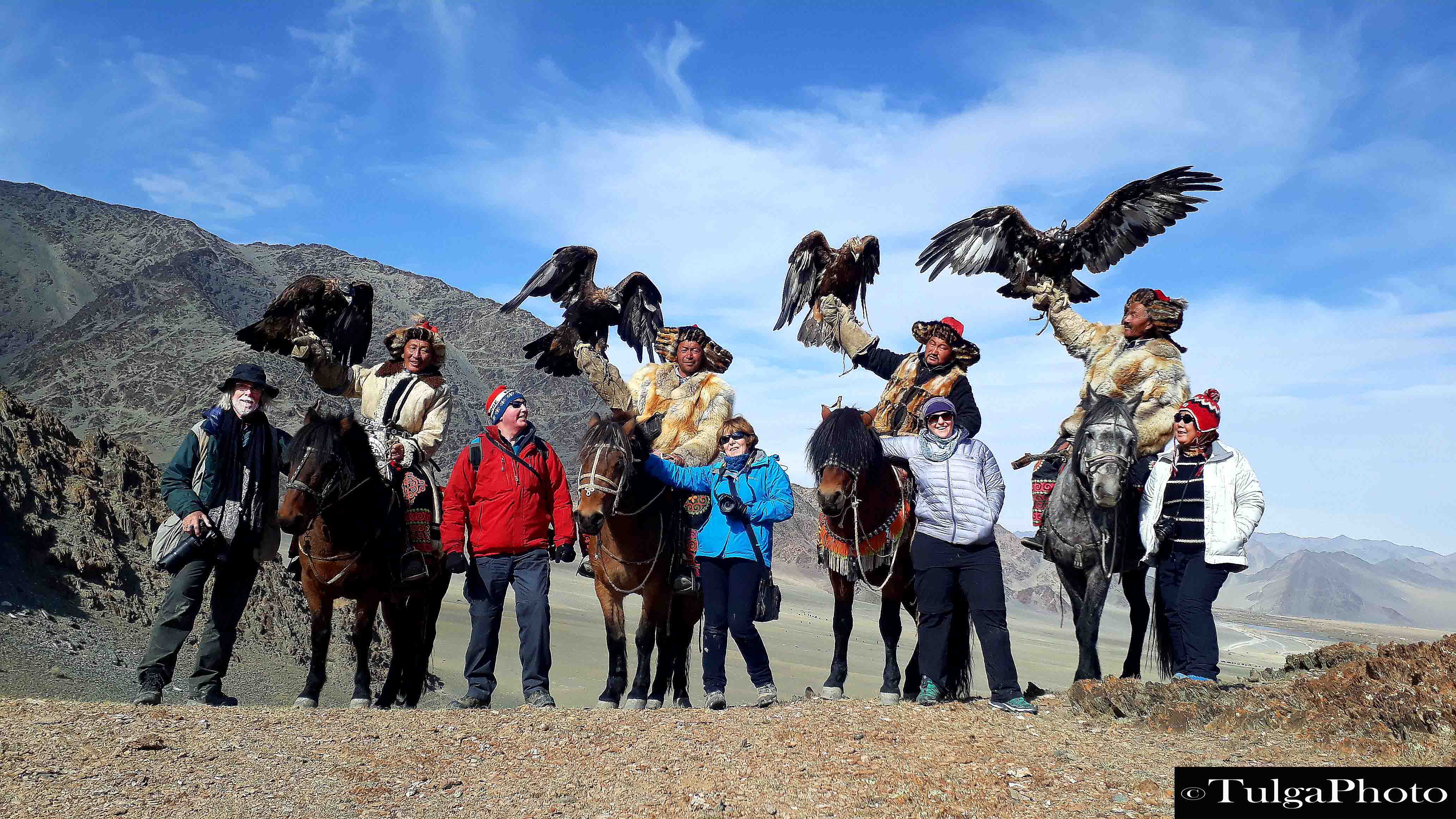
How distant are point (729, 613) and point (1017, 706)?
197 cm

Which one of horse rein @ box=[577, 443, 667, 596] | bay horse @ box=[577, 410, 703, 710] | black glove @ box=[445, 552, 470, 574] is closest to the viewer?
horse rein @ box=[577, 443, 667, 596]

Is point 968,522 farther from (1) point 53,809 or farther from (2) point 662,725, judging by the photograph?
(1) point 53,809

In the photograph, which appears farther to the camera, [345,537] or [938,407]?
[345,537]

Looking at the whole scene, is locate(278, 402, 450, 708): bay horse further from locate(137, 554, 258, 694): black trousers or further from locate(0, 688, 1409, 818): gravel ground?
locate(0, 688, 1409, 818): gravel ground

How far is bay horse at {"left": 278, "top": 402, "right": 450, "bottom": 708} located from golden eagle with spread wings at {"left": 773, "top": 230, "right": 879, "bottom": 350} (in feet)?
13.5

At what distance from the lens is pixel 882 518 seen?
7.12 meters

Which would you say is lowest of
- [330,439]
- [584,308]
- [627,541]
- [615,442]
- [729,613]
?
[729,613]

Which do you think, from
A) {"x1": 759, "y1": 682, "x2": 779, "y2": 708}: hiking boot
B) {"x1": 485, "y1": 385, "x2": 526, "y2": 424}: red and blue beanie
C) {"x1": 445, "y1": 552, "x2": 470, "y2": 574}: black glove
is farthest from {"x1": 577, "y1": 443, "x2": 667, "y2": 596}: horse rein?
{"x1": 759, "y1": 682, "x2": 779, "y2": 708}: hiking boot

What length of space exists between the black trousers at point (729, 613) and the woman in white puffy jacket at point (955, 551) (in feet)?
3.69

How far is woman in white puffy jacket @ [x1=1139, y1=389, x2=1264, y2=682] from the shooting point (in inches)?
247

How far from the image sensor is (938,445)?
650cm

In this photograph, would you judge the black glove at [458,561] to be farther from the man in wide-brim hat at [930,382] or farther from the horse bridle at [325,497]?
the man in wide-brim hat at [930,382]

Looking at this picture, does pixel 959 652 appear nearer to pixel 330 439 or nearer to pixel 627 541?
pixel 627 541

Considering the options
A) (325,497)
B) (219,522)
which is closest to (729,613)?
(325,497)
